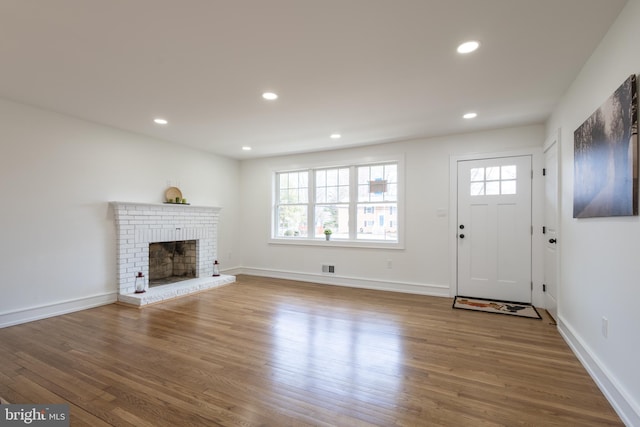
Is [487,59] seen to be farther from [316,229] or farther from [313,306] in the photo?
[316,229]

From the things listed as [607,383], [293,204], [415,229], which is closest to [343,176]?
[293,204]

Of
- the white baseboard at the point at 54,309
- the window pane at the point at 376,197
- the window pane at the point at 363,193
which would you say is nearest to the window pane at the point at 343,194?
the window pane at the point at 363,193

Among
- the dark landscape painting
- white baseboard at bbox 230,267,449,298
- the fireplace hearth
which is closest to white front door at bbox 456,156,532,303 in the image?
white baseboard at bbox 230,267,449,298

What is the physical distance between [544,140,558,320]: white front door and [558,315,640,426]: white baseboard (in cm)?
83

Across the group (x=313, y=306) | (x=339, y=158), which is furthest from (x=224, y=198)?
(x=313, y=306)

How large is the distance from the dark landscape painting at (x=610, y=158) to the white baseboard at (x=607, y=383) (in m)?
1.07

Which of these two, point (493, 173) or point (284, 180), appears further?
point (284, 180)

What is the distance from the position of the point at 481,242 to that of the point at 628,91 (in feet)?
9.47

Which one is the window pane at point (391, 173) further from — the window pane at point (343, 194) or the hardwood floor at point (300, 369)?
the hardwood floor at point (300, 369)

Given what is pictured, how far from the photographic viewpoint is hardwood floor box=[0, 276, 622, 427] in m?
1.82

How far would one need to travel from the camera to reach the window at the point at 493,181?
13.8ft

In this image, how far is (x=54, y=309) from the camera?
12.1ft

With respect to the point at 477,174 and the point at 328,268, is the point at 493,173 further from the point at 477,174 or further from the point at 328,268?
the point at 328,268

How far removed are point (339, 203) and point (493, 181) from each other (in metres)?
2.49
